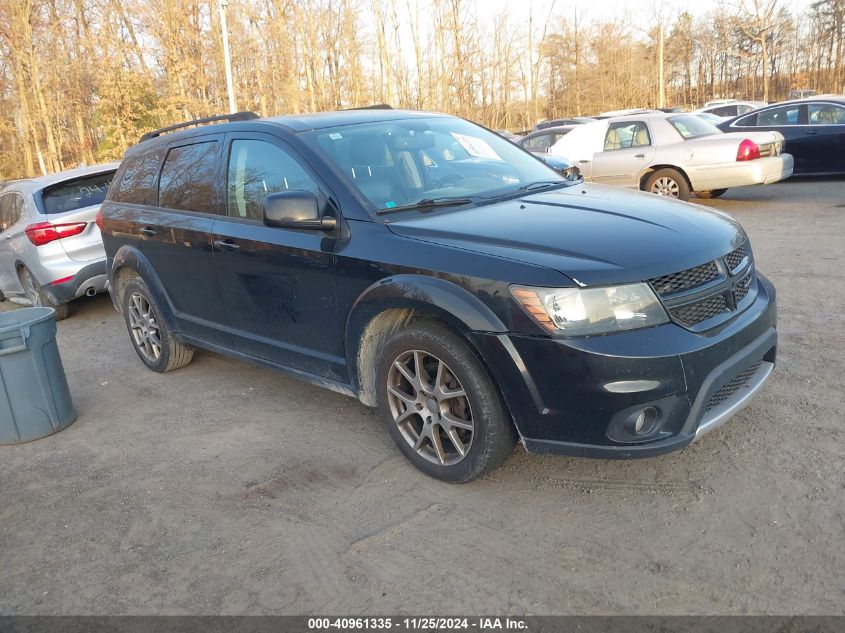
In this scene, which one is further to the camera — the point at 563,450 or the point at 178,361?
the point at 178,361

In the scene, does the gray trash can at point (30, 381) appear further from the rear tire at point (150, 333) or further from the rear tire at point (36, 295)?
the rear tire at point (36, 295)

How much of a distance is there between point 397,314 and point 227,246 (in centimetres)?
141

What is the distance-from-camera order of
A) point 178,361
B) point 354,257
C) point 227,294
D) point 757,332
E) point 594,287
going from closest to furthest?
point 594,287 → point 757,332 → point 354,257 → point 227,294 → point 178,361

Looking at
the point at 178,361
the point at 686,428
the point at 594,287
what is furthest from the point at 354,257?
the point at 178,361

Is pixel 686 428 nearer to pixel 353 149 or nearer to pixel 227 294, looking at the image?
pixel 353 149

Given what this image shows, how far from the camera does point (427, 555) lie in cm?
305

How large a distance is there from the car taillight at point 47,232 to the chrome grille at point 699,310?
648 cm

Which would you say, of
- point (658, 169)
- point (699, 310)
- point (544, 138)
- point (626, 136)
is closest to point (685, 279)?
point (699, 310)

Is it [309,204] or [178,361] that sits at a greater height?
[309,204]

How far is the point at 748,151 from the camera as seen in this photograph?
10.8 metres

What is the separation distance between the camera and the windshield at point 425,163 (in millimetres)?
3970

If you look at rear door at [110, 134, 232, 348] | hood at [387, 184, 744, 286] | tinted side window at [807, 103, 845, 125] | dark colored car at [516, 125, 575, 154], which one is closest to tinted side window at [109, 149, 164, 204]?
rear door at [110, 134, 232, 348]

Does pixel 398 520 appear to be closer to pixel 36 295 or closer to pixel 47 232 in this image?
pixel 47 232

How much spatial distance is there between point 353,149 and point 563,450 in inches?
82.6
